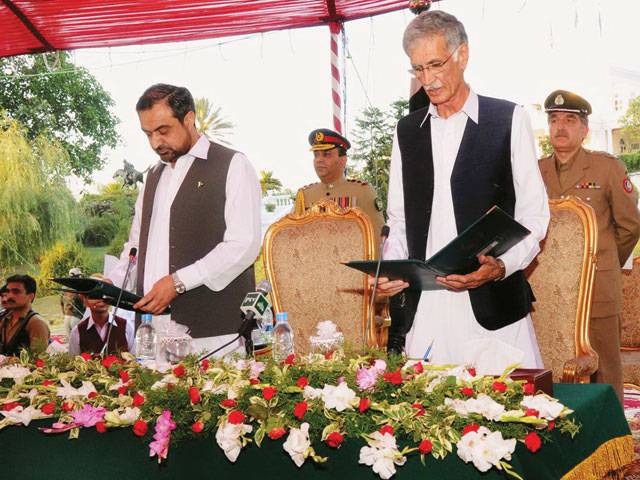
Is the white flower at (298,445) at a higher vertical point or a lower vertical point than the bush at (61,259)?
higher

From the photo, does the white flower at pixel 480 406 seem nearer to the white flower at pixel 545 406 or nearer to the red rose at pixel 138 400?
the white flower at pixel 545 406

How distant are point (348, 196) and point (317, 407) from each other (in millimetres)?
3527

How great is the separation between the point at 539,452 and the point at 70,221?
7154mm

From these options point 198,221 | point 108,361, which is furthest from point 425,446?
point 198,221

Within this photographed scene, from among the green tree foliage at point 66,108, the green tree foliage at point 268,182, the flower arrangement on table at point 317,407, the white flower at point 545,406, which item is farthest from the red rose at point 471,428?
the green tree foliage at point 66,108

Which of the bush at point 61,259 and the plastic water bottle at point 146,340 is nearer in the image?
the plastic water bottle at point 146,340

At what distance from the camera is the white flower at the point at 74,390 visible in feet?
4.84

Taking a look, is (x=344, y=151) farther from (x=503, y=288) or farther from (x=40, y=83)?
(x=40, y=83)

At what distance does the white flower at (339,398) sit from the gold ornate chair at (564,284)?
1.02 metres

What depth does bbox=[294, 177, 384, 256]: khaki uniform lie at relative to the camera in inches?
185

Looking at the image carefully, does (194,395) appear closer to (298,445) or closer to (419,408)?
(298,445)

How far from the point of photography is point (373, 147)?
5.91 metres

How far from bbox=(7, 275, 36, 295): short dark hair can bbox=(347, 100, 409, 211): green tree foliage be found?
2.40m

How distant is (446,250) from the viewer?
4.79 ft
